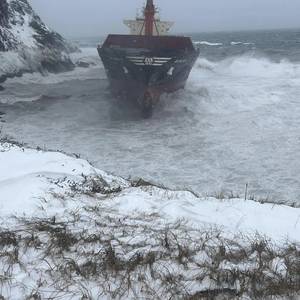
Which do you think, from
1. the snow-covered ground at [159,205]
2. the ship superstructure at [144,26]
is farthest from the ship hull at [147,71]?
the snow-covered ground at [159,205]

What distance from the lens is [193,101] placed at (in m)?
18.1

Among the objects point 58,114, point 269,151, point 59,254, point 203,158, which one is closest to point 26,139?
point 58,114

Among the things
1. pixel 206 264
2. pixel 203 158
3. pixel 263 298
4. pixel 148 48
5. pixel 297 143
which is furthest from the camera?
pixel 148 48

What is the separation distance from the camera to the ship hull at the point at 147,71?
16.8 meters

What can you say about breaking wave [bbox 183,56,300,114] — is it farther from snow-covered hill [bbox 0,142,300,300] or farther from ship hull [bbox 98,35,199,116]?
snow-covered hill [bbox 0,142,300,300]

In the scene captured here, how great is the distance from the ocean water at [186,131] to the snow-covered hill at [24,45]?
4.84 ft

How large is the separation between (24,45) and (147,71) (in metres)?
13.3

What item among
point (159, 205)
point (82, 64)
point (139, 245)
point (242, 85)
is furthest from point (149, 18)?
Answer: point (139, 245)

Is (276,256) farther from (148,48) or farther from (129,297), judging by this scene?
(148,48)

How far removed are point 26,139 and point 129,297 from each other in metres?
9.41

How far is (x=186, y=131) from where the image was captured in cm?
1336

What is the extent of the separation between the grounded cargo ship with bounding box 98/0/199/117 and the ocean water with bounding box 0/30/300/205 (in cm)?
64

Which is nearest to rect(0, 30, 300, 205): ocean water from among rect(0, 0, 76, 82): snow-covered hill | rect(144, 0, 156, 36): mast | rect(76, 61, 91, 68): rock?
rect(0, 0, 76, 82): snow-covered hill

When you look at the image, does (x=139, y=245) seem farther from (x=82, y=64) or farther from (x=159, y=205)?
(x=82, y=64)
